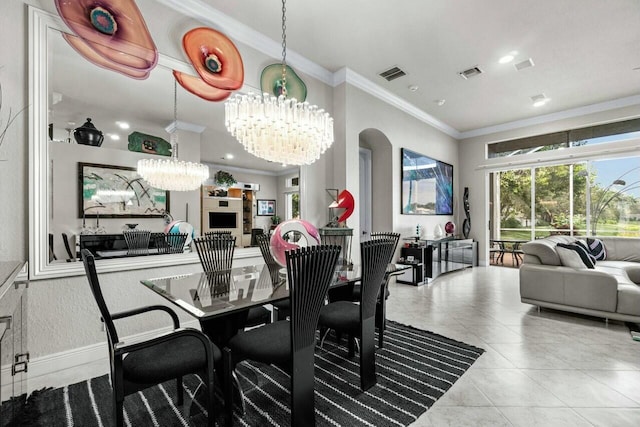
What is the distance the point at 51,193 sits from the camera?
Result: 212cm

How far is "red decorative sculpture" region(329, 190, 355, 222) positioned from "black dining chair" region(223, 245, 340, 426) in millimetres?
2366

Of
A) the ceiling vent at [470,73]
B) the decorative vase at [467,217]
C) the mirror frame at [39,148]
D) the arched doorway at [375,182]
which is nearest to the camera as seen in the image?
the mirror frame at [39,148]

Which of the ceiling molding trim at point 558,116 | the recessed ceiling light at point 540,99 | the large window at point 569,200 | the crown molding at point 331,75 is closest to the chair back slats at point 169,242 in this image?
the crown molding at point 331,75

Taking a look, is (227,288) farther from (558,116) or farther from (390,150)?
(558,116)

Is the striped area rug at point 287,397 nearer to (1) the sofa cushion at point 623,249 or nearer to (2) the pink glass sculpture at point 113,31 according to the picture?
(2) the pink glass sculpture at point 113,31

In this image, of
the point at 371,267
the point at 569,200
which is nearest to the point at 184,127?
the point at 371,267

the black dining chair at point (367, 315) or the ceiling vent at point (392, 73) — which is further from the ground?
the ceiling vent at point (392, 73)

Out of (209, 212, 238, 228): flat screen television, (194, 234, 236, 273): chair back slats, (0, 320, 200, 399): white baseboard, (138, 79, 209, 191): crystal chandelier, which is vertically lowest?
(0, 320, 200, 399): white baseboard

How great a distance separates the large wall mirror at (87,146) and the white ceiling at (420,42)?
0.07 ft

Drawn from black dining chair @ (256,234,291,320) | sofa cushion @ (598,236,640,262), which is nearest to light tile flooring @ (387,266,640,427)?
black dining chair @ (256,234,291,320)

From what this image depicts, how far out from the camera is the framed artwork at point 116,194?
2342mm

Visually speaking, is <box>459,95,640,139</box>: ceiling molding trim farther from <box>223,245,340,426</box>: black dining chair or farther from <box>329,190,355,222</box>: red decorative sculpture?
<box>223,245,340,426</box>: black dining chair

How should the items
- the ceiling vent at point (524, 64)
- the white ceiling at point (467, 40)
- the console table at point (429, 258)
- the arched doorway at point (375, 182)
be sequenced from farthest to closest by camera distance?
the arched doorway at point (375, 182) < the console table at point (429, 258) < the ceiling vent at point (524, 64) < the white ceiling at point (467, 40)

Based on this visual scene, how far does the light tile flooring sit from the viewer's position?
1.69 metres
